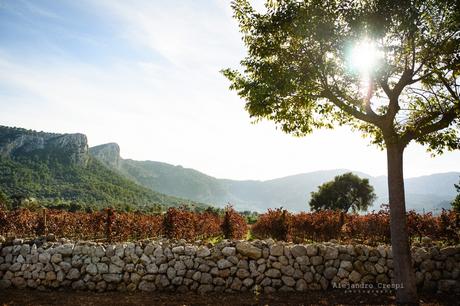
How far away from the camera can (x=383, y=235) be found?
1633 centimetres

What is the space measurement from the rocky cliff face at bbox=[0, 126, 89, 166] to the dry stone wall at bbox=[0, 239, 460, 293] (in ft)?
342

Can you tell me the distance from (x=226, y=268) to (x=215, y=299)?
1.19 m

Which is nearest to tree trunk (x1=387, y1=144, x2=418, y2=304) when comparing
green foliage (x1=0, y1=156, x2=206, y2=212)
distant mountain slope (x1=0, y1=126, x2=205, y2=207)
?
green foliage (x1=0, y1=156, x2=206, y2=212)

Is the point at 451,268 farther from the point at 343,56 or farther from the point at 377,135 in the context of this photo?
the point at 343,56

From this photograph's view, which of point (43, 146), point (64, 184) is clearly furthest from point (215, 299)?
point (43, 146)

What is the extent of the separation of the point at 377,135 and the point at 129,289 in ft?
29.0

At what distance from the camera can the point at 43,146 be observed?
109 m

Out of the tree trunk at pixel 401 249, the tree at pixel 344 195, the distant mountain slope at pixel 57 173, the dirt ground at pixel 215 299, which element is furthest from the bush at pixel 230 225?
the distant mountain slope at pixel 57 173

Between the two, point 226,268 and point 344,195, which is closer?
point 226,268

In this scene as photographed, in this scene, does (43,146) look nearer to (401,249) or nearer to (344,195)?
(344,195)

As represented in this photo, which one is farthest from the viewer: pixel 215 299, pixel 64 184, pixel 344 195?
pixel 64 184

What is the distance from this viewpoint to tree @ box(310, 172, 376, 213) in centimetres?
5225

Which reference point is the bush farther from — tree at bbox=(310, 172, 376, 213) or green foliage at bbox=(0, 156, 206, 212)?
green foliage at bbox=(0, 156, 206, 212)

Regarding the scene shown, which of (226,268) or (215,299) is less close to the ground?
(226,268)
